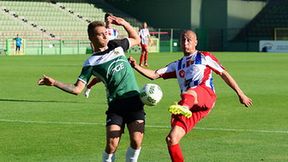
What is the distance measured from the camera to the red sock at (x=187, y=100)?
8641 millimetres

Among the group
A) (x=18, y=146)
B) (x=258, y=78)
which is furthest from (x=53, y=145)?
(x=258, y=78)

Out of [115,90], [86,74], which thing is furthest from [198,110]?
[86,74]

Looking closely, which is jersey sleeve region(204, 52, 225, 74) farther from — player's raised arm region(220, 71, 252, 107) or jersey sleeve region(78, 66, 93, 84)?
jersey sleeve region(78, 66, 93, 84)

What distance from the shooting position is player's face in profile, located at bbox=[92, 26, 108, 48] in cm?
852

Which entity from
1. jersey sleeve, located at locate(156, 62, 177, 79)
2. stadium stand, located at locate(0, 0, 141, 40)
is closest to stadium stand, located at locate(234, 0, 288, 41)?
stadium stand, located at locate(0, 0, 141, 40)

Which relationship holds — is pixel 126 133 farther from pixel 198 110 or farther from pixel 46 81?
pixel 46 81

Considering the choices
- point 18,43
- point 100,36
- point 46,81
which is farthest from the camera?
point 18,43

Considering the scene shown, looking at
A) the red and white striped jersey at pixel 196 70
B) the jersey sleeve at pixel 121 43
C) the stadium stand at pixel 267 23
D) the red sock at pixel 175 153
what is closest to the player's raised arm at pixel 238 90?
the red and white striped jersey at pixel 196 70

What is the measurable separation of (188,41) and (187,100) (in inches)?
37.7

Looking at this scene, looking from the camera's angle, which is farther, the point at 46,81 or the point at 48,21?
the point at 48,21

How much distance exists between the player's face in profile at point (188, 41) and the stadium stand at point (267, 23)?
221 feet

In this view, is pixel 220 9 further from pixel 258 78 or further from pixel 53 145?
pixel 53 145

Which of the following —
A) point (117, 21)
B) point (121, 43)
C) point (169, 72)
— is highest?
point (117, 21)

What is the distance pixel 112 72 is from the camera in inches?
343
